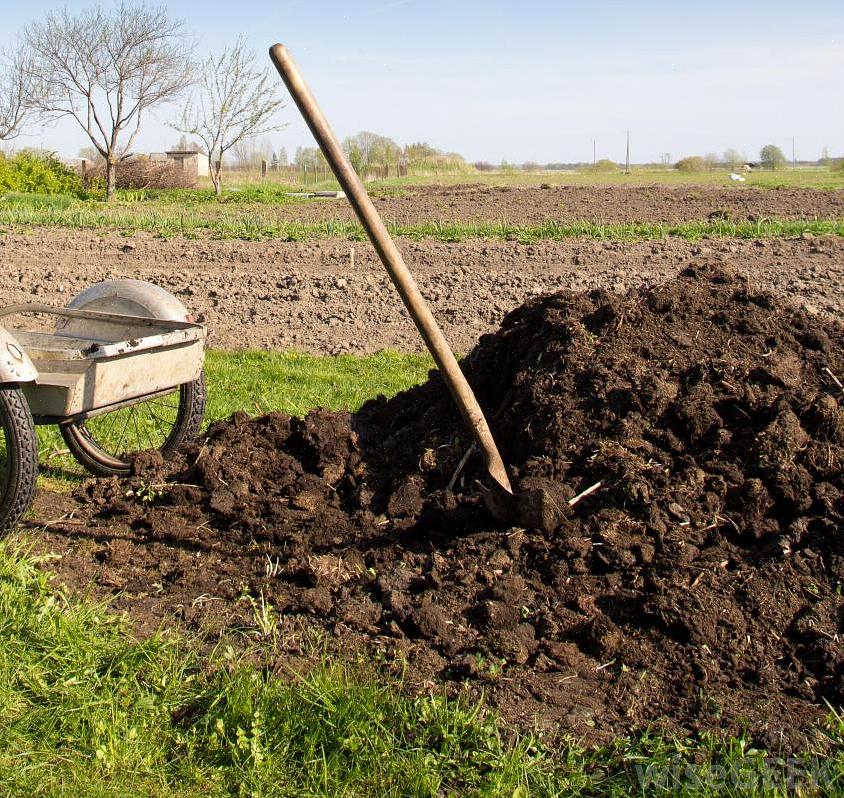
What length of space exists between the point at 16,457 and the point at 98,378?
50 centimetres

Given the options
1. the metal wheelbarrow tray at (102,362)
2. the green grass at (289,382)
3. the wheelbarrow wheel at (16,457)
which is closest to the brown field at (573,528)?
the wheelbarrow wheel at (16,457)


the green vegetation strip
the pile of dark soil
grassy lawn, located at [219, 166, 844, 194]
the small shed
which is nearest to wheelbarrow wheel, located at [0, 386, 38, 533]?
the pile of dark soil

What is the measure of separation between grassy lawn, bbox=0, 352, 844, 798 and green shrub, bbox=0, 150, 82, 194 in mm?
33362

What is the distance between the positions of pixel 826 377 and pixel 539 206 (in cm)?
1833

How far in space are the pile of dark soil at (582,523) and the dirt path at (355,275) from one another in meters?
4.17

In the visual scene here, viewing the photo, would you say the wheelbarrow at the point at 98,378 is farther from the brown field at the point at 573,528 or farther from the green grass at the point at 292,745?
the green grass at the point at 292,745

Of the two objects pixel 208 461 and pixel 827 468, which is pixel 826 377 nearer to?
pixel 827 468

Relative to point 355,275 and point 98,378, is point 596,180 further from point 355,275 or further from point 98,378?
point 98,378

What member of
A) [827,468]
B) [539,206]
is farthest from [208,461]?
[539,206]

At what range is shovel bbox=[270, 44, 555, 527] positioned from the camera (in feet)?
9.95

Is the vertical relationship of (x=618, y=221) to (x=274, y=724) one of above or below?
above

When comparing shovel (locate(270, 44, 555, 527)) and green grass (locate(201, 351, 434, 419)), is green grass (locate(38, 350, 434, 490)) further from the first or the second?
shovel (locate(270, 44, 555, 527))

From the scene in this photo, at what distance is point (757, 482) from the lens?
3615 mm

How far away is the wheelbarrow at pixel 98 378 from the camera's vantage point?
12.6 ft
